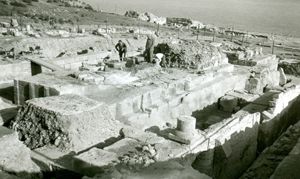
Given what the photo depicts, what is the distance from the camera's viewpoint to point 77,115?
8188 mm

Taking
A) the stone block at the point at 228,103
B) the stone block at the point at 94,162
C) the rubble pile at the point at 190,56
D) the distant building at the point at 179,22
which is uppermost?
the distant building at the point at 179,22

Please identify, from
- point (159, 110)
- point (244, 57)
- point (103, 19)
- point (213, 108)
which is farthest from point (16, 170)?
point (103, 19)

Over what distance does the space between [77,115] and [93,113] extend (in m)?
0.49

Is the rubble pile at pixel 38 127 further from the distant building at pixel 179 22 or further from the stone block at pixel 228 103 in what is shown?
the distant building at pixel 179 22

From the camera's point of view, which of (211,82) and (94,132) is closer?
(94,132)

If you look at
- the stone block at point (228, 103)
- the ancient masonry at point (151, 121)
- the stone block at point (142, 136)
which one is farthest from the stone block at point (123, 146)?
the stone block at point (228, 103)

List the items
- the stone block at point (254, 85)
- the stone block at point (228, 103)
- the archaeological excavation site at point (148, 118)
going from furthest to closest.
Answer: the stone block at point (254, 85), the stone block at point (228, 103), the archaeological excavation site at point (148, 118)

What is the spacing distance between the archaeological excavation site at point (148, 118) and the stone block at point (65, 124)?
24mm

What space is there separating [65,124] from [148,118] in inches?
138

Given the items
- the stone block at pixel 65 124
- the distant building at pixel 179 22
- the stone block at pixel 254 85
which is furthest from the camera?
the distant building at pixel 179 22

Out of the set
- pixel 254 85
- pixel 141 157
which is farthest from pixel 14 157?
pixel 254 85

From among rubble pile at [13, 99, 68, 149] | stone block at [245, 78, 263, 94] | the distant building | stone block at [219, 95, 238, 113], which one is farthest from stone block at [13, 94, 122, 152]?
the distant building

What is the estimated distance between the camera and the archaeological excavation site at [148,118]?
712cm

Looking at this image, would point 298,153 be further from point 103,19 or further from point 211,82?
point 103,19
